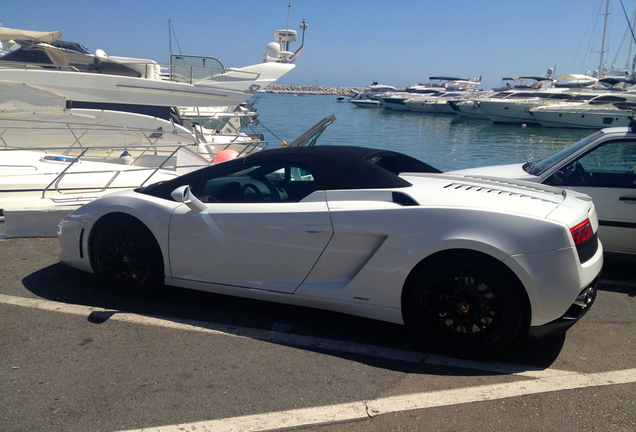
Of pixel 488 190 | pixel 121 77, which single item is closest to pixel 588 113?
pixel 121 77

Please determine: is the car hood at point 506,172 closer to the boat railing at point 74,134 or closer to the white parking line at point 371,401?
the white parking line at point 371,401

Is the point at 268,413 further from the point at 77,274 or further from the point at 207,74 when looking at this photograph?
the point at 207,74

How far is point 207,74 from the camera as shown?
643 inches

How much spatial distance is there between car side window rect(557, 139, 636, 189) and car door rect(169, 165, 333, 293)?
10.3ft

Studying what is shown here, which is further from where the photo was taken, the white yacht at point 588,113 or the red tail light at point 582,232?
the white yacht at point 588,113

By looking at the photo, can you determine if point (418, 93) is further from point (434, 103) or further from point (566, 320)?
point (566, 320)

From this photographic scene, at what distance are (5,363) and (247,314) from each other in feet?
5.40

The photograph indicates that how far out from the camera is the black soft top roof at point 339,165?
367 cm

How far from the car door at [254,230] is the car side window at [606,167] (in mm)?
3140

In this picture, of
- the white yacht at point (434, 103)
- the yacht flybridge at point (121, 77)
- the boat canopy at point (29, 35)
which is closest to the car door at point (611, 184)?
the yacht flybridge at point (121, 77)

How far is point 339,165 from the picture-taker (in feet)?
12.4

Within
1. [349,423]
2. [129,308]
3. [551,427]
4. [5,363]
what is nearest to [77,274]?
[129,308]

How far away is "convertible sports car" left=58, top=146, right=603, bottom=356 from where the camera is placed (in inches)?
122

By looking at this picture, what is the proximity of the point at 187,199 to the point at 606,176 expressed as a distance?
4386mm
